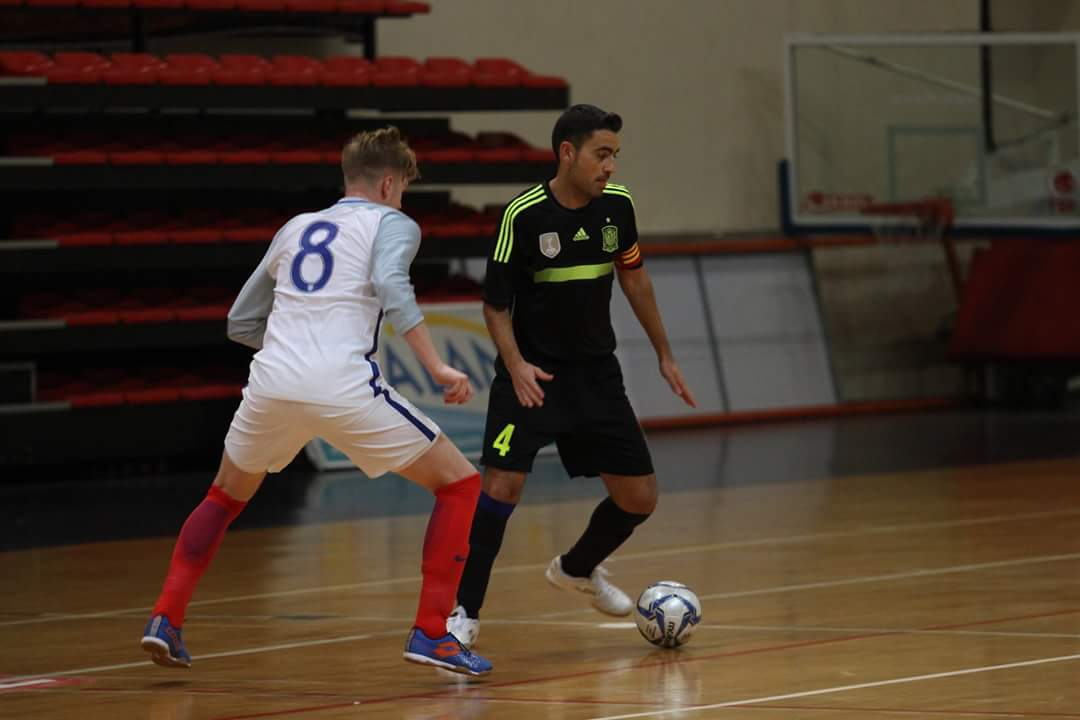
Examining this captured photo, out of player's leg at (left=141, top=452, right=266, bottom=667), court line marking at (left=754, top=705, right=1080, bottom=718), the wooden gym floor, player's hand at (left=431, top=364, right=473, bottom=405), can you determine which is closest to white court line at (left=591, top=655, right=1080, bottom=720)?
the wooden gym floor

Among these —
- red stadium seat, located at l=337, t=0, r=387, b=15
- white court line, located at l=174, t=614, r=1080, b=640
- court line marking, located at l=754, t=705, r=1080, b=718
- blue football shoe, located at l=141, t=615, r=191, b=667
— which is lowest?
white court line, located at l=174, t=614, r=1080, b=640

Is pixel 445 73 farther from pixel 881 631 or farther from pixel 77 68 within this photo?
pixel 881 631

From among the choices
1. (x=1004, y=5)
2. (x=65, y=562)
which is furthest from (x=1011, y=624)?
(x=1004, y=5)

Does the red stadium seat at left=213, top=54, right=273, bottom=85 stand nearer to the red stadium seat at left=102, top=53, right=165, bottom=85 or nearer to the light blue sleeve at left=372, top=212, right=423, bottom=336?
the red stadium seat at left=102, top=53, right=165, bottom=85

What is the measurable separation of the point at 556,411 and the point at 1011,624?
5.86 feet

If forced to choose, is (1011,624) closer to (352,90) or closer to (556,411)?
(556,411)

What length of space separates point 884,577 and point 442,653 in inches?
117

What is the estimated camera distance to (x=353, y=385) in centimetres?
594

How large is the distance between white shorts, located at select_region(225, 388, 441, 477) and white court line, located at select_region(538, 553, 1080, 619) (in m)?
1.77

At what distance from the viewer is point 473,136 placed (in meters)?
17.3

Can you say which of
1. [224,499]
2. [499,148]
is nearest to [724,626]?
[224,499]

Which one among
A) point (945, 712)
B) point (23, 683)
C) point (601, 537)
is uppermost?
point (601, 537)

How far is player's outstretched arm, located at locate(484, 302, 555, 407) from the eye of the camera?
6598 mm

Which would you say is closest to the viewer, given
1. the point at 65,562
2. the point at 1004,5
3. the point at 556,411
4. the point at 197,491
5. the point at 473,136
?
the point at 556,411
